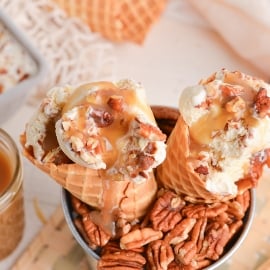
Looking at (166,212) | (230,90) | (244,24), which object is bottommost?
A: (244,24)

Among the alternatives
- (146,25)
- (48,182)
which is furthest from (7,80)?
(146,25)

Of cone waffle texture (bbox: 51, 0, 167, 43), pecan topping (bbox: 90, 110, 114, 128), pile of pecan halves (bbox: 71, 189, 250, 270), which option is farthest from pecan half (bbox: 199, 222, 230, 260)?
cone waffle texture (bbox: 51, 0, 167, 43)

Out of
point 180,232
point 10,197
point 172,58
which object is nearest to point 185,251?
point 180,232

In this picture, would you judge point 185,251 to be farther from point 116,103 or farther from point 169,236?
point 116,103

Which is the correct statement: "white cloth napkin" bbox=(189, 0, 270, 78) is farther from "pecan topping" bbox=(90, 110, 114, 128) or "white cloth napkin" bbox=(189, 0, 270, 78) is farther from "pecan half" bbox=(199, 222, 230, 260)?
"pecan topping" bbox=(90, 110, 114, 128)

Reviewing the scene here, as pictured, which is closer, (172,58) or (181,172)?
(181,172)

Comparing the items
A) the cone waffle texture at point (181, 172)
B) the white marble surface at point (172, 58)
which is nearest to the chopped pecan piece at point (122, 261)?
the cone waffle texture at point (181, 172)

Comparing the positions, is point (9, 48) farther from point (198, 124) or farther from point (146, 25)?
point (198, 124)
